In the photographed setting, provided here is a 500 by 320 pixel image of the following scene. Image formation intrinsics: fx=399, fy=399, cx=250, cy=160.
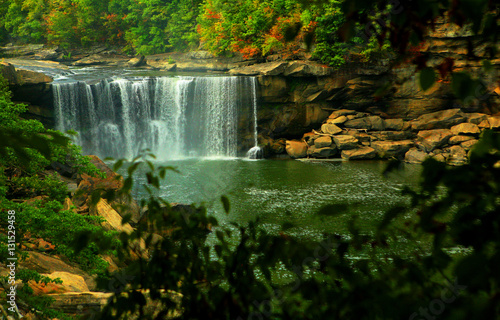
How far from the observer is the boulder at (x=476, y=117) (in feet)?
54.3

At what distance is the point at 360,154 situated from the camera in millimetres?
16594

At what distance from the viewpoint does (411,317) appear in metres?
1.00

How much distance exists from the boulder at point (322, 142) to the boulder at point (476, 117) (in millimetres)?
5823

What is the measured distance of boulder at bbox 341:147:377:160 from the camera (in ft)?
54.3

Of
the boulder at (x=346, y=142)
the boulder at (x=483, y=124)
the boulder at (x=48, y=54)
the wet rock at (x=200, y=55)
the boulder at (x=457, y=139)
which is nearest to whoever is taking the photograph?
the boulder at (x=483, y=124)

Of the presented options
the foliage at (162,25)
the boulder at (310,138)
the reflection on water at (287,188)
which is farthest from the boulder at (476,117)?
the foliage at (162,25)

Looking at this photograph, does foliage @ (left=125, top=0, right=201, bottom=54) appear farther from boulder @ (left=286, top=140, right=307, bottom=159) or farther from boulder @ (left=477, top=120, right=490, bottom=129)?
boulder @ (left=477, top=120, right=490, bottom=129)

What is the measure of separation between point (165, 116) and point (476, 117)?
13.7 meters

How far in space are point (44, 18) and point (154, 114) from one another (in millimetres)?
16436

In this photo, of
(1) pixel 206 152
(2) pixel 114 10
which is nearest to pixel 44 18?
(2) pixel 114 10

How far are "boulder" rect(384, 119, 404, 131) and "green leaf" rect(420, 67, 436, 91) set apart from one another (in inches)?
697

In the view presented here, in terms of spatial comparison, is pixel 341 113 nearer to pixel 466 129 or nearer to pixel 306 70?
pixel 306 70

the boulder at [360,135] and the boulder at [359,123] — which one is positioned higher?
the boulder at [359,123]

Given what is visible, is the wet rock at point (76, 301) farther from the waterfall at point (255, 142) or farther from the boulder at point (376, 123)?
the boulder at point (376, 123)
